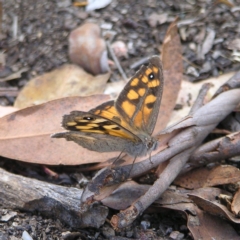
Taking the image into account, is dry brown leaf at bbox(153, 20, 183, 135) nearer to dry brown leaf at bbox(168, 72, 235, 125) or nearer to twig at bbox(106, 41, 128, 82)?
dry brown leaf at bbox(168, 72, 235, 125)

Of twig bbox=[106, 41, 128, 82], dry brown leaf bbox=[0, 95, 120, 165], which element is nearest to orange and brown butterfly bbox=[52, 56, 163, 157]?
dry brown leaf bbox=[0, 95, 120, 165]

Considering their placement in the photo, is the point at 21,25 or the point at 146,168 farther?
the point at 21,25

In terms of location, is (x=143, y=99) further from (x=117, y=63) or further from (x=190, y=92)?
(x=117, y=63)

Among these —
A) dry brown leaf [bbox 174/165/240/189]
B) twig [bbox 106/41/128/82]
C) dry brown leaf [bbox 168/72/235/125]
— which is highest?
twig [bbox 106/41/128/82]

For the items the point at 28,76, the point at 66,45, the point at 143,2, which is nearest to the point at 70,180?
the point at 28,76

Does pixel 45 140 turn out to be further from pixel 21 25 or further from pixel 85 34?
pixel 21 25

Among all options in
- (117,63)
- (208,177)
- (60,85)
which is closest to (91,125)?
(208,177)

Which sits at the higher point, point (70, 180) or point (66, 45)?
point (66, 45)

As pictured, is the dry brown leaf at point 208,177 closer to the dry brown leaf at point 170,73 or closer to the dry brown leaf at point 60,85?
the dry brown leaf at point 170,73

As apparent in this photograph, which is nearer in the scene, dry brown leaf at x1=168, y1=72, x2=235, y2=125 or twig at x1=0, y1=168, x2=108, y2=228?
twig at x1=0, y1=168, x2=108, y2=228
